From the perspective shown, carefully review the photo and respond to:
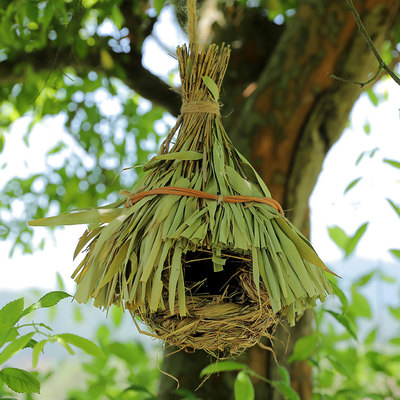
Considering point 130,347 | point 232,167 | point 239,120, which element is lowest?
point 130,347

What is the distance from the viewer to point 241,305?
0.80 metres

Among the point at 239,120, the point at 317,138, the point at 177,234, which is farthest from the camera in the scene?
the point at 239,120

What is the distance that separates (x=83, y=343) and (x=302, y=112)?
99 centimetres

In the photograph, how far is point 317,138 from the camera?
1.48 meters

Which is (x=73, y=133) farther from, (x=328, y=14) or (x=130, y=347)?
(x=328, y=14)

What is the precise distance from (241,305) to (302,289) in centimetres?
13

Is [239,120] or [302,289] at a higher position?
[239,120]

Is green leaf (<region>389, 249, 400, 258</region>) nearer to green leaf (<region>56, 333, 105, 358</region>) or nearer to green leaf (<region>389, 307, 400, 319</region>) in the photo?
green leaf (<region>389, 307, 400, 319</region>)

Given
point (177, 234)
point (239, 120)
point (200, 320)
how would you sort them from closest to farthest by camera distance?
point (177, 234) → point (200, 320) → point (239, 120)

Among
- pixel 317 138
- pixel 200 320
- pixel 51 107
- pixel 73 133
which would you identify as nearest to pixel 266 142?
pixel 317 138

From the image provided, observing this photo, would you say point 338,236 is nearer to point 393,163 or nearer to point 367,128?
point 393,163

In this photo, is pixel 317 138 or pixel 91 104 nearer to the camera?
pixel 317 138

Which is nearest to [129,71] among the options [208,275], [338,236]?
[338,236]

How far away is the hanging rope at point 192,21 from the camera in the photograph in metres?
0.79
